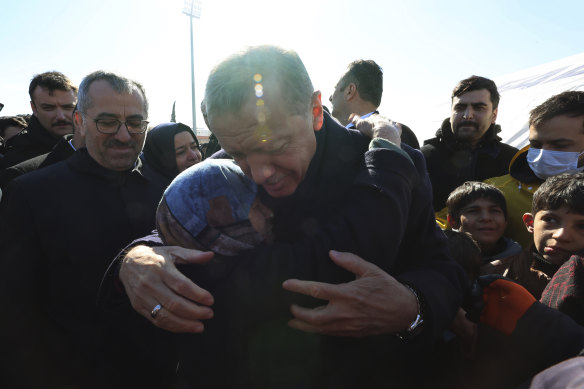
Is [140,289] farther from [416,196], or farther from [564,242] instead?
[564,242]

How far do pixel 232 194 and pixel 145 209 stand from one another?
5.62ft

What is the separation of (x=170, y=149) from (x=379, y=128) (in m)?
2.70

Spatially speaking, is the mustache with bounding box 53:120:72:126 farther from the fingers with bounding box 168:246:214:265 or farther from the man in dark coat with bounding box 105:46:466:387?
the fingers with bounding box 168:246:214:265

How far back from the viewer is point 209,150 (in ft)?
15.6

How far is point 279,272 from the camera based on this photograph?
103 centimetres

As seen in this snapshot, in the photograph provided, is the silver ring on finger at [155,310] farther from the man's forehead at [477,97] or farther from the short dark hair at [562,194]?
the man's forehead at [477,97]

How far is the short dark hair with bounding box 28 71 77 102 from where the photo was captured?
4117mm

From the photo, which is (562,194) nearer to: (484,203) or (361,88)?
(484,203)

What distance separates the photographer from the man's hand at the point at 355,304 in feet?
3.36

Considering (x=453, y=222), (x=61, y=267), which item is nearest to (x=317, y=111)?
(x=61, y=267)

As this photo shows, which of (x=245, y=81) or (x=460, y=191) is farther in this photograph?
(x=460, y=191)

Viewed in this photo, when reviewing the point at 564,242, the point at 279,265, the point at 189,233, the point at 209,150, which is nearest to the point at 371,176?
the point at 279,265

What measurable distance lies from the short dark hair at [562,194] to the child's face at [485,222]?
1.77 ft

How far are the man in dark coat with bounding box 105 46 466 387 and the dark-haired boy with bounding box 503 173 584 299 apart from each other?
971mm
